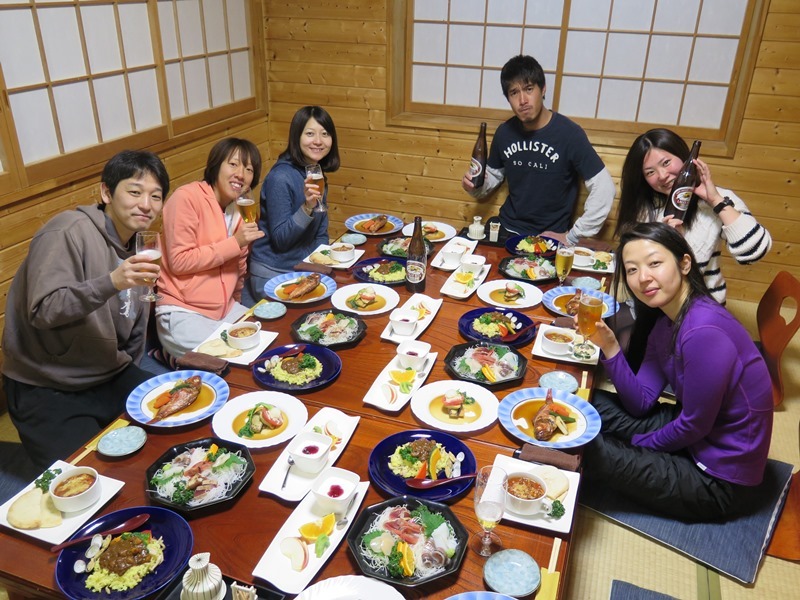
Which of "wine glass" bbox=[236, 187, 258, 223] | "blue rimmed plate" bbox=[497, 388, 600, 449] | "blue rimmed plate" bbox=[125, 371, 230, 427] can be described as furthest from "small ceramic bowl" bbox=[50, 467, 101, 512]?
"wine glass" bbox=[236, 187, 258, 223]

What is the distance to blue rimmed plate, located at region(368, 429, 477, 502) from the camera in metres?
1.68

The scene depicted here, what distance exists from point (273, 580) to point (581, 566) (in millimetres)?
1485

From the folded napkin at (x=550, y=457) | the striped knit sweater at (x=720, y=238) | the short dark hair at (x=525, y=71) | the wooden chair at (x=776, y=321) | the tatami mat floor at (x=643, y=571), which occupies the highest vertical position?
the short dark hair at (x=525, y=71)

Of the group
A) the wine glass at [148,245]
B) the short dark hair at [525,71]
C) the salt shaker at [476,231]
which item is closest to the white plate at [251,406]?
the wine glass at [148,245]

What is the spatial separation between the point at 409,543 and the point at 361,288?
1.52 meters

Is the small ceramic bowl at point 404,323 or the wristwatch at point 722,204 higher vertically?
the wristwatch at point 722,204

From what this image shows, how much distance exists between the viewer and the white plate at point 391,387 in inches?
80.0

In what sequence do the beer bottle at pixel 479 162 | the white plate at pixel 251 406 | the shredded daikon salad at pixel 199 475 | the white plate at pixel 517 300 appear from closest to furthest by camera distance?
1. the shredded daikon salad at pixel 199 475
2. the white plate at pixel 251 406
3. the white plate at pixel 517 300
4. the beer bottle at pixel 479 162

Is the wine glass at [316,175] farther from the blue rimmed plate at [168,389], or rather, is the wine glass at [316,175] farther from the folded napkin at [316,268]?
the blue rimmed plate at [168,389]

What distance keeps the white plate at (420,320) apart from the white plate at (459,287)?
82 mm

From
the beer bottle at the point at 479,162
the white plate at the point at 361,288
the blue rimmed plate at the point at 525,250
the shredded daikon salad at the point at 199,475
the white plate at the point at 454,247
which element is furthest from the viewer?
the beer bottle at the point at 479,162

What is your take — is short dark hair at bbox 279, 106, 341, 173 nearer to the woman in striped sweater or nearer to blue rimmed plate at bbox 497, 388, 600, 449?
the woman in striped sweater

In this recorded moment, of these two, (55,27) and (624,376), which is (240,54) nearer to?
(55,27)

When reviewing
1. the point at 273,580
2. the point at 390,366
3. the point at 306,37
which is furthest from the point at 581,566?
the point at 306,37
